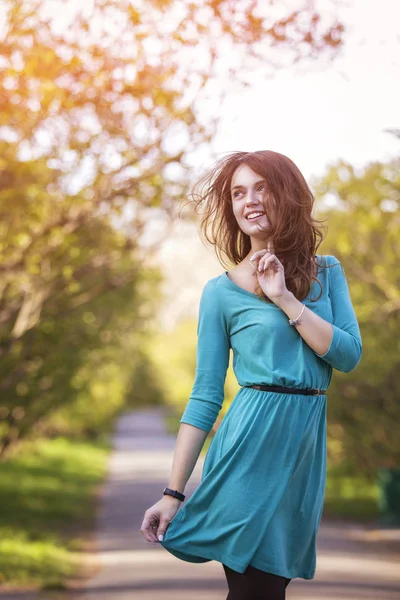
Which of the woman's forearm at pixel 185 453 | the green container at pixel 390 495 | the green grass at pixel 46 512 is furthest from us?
the green container at pixel 390 495

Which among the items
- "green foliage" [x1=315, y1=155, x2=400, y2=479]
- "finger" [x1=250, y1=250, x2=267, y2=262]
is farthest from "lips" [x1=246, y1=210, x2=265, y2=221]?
"green foliage" [x1=315, y1=155, x2=400, y2=479]

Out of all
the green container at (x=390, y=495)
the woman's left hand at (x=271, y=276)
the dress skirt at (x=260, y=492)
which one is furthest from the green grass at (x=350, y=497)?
the woman's left hand at (x=271, y=276)

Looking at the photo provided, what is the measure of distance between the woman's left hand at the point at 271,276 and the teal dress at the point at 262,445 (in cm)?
8

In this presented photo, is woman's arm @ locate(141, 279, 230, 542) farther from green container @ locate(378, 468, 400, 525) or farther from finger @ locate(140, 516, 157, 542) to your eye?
green container @ locate(378, 468, 400, 525)

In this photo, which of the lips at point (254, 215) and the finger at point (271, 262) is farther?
the lips at point (254, 215)

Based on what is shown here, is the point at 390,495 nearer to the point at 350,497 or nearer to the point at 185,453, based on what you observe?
the point at 350,497

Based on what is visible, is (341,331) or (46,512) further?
(46,512)

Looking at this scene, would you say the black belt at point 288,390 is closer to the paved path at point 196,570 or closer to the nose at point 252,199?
the nose at point 252,199

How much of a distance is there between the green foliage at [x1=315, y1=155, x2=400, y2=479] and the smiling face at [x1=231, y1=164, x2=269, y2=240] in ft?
21.8

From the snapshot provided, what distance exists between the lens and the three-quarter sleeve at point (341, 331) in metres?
3.00

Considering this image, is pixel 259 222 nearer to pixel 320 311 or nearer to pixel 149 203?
pixel 320 311

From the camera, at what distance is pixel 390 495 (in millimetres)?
15930

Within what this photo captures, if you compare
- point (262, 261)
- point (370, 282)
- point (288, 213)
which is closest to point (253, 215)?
point (288, 213)

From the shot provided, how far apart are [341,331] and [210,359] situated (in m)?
0.41
